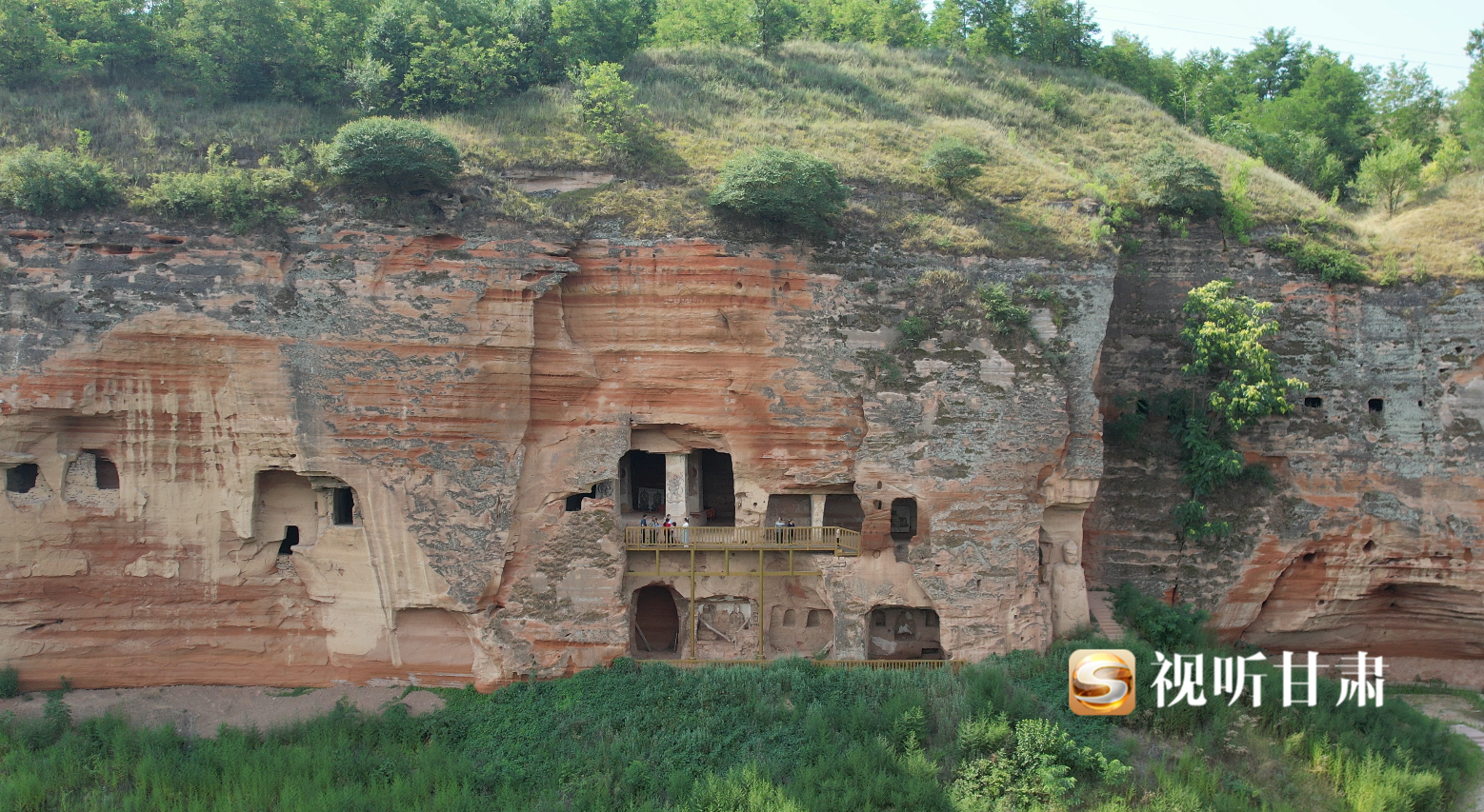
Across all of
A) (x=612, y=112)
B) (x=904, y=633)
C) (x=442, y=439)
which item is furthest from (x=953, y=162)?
(x=442, y=439)

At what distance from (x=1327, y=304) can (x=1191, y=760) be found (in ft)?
34.5

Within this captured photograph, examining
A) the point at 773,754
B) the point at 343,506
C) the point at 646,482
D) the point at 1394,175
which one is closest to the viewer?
the point at 773,754

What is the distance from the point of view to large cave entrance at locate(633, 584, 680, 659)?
19.8 m

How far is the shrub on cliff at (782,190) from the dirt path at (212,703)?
10480 millimetres

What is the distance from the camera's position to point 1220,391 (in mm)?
19531

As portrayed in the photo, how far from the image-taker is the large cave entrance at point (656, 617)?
1980cm

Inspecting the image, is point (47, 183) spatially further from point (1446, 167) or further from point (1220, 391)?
point (1446, 167)

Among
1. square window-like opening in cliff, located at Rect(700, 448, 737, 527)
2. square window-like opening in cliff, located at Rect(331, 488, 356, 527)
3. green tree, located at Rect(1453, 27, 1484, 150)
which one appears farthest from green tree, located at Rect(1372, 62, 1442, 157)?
square window-like opening in cliff, located at Rect(331, 488, 356, 527)

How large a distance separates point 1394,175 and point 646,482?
1840cm

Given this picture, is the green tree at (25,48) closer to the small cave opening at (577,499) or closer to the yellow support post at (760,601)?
the small cave opening at (577,499)

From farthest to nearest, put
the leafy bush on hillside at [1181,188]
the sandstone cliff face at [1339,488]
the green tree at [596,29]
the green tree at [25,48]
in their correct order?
the green tree at [596,29] → the green tree at [25,48] → the leafy bush on hillside at [1181,188] → the sandstone cliff face at [1339,488]

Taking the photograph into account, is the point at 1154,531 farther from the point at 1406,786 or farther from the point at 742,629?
the point at 742,629

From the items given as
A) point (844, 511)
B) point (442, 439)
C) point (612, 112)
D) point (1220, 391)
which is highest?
point (612, 112)

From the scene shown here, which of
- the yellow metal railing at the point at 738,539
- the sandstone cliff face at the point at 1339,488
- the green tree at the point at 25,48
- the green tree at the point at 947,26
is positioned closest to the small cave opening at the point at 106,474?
the yellow metal railing at the point at 738,539
